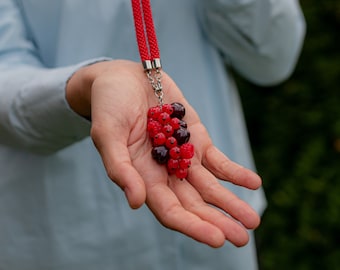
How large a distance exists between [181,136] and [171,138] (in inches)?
0.7

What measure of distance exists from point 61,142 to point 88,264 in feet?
0.91

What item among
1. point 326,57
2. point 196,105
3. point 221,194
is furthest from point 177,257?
point 326,57

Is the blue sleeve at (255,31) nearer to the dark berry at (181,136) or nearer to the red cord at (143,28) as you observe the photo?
the red cord at (143,28)

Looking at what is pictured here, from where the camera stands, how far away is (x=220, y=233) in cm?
87

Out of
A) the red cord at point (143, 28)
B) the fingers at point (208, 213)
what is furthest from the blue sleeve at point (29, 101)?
the fingers at point (208, 213)

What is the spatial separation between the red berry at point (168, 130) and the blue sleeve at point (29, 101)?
15 cm

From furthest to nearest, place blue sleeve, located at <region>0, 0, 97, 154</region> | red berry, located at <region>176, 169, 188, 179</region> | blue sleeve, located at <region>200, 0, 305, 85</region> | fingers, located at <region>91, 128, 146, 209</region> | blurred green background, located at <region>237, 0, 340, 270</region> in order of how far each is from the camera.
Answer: blurred green background, located at <region>237, 0, 340, 270</region>
blue sleeve, located at <region>200, 0, 305, 85</region>
blue sleeve, located at <region>0, 0, 97, 154</region>
red berry, located at <region>176, 169, 188, 179</region>
fingers, located at <region>91, 128, 146, 209</region>

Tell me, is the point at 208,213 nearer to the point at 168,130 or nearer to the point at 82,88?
the point at 168,130

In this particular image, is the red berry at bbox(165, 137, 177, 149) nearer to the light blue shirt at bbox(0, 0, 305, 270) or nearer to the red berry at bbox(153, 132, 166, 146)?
the red berry at bbox(153, 132, 166, 146)

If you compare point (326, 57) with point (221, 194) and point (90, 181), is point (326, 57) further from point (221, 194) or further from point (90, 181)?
point (221, 194)

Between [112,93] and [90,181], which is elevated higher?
[112,93]

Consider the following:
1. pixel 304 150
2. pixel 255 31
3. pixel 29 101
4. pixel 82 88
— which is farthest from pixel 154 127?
pixel 304 150

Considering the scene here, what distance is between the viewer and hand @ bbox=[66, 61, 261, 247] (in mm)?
880

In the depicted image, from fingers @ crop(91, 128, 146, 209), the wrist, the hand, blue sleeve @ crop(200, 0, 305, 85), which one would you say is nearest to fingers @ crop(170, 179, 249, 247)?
the hand
